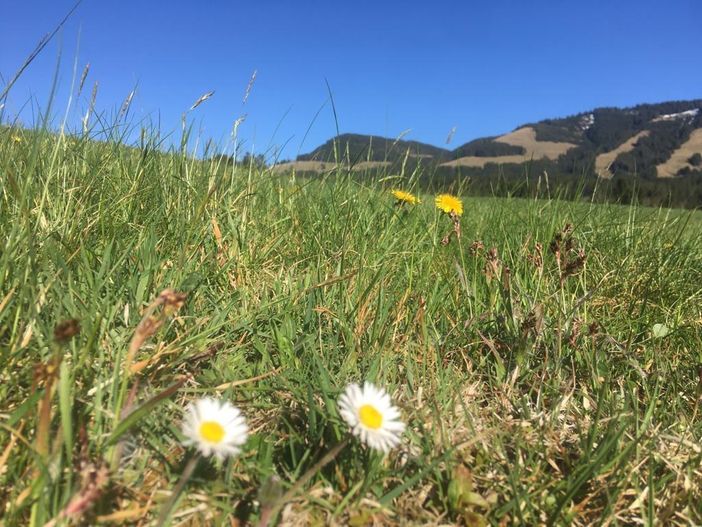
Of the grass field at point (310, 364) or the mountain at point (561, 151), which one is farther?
the mountain at point (561, 151)

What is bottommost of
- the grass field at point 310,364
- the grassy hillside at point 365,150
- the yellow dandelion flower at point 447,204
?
the grass field at point 310,364

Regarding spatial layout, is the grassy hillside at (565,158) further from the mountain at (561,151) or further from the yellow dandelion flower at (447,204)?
the yellow dandelion flower at (447,204)

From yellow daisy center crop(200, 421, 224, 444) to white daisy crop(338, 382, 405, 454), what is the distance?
22 cm

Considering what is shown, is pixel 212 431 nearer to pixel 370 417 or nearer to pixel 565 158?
pixel 370 417

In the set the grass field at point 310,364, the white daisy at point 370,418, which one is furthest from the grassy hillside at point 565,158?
the white daisy at point 370,418

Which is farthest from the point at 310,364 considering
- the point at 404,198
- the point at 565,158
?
the point at 565,158

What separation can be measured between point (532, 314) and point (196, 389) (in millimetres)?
1070

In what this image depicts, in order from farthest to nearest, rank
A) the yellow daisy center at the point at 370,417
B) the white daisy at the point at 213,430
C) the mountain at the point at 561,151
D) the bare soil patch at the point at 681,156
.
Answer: the bare soil patch at the point at 681,156, the mountain at the point at 561,151, the yellow daisy center at the point at 370,417, the white daisy at the point at 213,430

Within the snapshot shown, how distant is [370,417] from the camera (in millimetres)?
888

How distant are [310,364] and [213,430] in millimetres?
597

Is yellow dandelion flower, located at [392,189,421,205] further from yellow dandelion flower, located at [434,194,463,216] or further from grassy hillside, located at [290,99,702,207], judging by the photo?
grassy hillside, located at [290,99,702,207]

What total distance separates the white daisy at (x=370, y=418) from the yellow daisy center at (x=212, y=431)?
22 cm

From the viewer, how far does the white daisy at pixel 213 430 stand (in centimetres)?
76

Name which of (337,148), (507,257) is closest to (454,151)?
(337,148)
